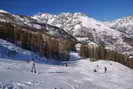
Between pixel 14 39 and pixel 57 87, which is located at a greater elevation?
pixel 14 39

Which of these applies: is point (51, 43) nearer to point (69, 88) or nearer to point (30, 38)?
point (30, 38)

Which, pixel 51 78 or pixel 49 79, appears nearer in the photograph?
pixel 49 79

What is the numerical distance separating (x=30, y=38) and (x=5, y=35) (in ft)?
46.5

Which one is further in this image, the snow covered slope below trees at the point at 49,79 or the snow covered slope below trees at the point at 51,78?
the snow covered slope below trees at the point at 51,78

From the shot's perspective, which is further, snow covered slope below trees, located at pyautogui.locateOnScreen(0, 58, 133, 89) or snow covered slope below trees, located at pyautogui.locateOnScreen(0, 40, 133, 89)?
snow covered slope below trees, located at pyautogui.locateOnScreen(0, 40, 133, 89)

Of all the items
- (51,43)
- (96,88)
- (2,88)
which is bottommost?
(96,88)

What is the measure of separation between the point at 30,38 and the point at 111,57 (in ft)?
229

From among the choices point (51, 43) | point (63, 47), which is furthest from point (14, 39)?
point (63, 47)

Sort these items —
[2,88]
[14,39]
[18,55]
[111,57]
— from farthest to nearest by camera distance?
[111,57]
[14,39]
[18,55]
[2,88]

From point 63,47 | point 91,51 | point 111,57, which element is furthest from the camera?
point 91,51

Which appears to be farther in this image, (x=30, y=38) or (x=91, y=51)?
(x=91, y=51)

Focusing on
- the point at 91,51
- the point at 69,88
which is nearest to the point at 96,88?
the point at 69,88

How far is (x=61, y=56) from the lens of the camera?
12131 cm

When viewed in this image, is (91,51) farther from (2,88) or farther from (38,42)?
(2,88)
